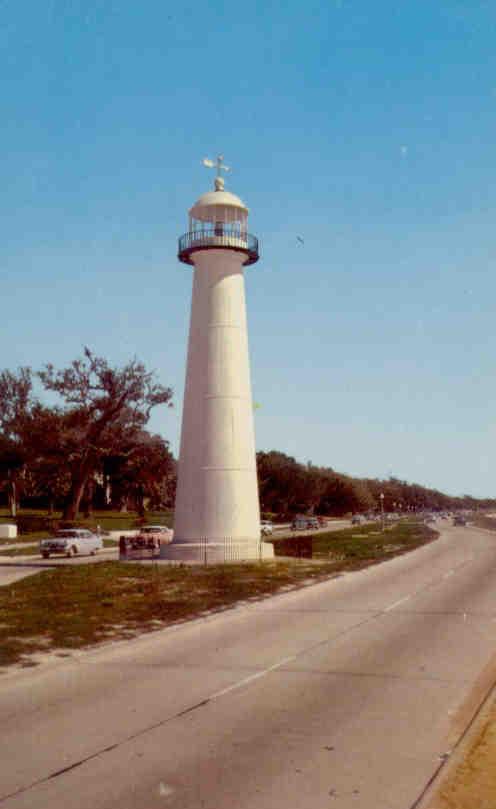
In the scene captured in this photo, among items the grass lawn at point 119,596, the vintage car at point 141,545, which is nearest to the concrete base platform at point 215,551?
the grass lawn at point 119,596

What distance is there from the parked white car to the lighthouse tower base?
9.86 metres

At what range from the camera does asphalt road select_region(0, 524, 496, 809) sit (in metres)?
7.73

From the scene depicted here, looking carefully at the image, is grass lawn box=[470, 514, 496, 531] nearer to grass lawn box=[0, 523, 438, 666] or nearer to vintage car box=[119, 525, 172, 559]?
vintage car box=[119, 525, 172, 559]

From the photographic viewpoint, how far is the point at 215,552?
34812 mm

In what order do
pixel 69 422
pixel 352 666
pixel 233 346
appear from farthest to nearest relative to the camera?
pixel 69 422 → pixel 233 346 → pixel 352 666

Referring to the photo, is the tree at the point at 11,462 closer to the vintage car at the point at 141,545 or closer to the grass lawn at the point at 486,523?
the vintage car at the point at 141,545

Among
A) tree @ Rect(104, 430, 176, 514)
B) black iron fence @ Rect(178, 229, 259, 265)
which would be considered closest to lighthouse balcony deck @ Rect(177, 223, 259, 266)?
black iron fence @ Rect(178, 229, 259, 265)

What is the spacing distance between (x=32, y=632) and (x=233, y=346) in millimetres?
21271

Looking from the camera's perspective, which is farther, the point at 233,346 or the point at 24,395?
the point at 24,395

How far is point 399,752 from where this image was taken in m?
8.80

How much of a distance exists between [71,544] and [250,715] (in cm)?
3525

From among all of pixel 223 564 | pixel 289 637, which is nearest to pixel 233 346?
pixel 223 564

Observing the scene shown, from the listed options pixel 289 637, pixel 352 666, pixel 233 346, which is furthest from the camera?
pixel 233 346

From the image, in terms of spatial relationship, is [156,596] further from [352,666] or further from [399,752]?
[399,752]
